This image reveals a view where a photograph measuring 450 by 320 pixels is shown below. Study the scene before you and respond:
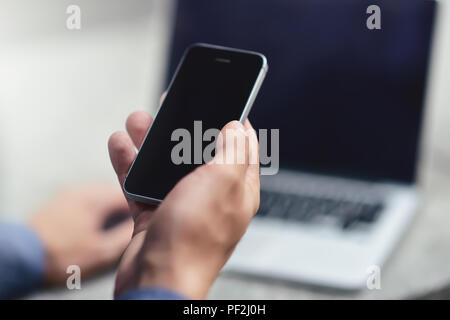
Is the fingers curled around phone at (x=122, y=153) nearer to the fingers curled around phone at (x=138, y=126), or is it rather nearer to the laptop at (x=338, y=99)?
the fingers curled around phone at (x=138, y=126)

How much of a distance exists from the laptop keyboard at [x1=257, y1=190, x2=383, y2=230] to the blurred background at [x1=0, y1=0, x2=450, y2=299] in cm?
4

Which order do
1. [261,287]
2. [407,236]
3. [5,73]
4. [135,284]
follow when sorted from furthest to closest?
[5,73], [407,236], [261,287], [135,284]

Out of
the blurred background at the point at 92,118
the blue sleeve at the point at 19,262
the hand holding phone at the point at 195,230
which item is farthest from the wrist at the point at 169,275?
the blue sleeve at the point at 19,262

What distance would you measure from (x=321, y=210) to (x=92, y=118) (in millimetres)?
213

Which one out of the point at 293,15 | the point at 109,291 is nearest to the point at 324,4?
the point at 293,15

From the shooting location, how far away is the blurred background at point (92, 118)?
472 mm

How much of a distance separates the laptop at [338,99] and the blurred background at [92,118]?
31 millimetres

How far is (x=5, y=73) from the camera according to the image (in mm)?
858

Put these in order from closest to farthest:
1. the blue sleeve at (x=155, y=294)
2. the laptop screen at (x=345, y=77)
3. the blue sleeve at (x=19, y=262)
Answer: the blue sleeve at (x=155, y=294)
the blue sleeve at (x=19, y=262)
the laptop screen at (x=345, y=77)

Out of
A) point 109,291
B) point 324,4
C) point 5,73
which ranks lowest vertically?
point 109,291

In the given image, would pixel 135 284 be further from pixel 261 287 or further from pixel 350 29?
pixel 350 29

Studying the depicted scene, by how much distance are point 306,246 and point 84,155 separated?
0.26 m

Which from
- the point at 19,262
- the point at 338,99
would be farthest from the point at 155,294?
the point at 338,99

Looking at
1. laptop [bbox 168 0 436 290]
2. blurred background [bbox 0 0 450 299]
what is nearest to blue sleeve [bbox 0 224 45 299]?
blurred background [bbox 0 0 450 299]
